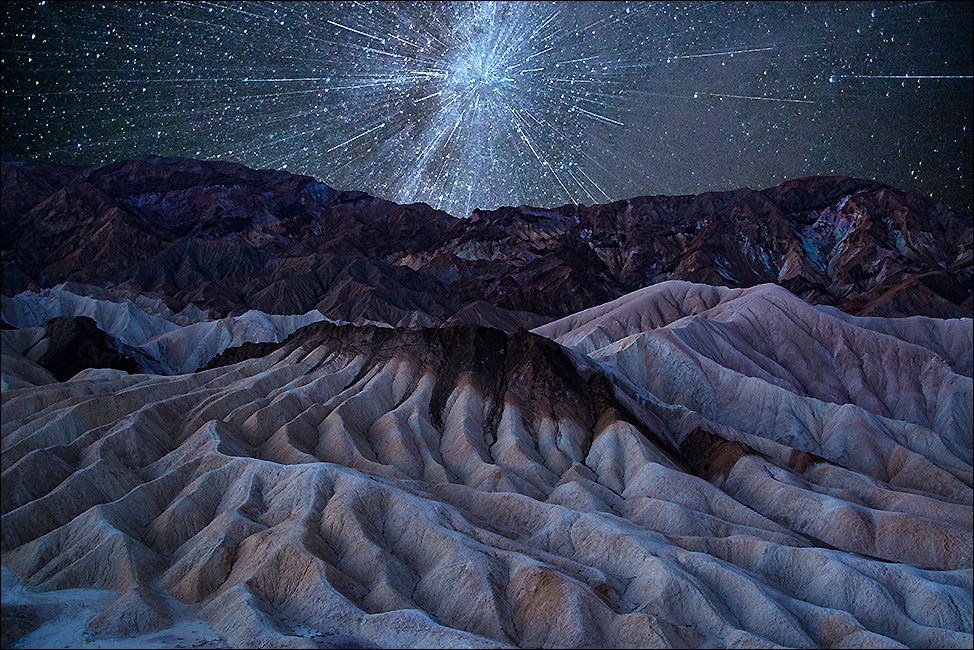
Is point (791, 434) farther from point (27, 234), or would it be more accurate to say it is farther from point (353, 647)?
point (27, 234)

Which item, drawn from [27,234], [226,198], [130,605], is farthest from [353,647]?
[226,198]

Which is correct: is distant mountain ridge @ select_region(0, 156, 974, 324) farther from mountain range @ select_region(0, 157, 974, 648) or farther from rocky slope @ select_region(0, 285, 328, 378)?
mountain range @ select_region(0, 157, 974, 648)

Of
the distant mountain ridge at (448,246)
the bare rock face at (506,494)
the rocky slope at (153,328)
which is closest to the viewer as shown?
the bare rock face at (506,494)

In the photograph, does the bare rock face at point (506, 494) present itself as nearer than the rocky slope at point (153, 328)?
Yes

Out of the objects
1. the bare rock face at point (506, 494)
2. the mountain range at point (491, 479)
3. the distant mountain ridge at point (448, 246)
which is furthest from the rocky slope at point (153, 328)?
the bare rock face at point (506, 494)

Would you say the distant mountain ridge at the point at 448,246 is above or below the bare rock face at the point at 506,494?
above

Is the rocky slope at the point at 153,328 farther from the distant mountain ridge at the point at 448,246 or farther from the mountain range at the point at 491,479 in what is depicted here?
the distant mountain ridge at the point at 448,246

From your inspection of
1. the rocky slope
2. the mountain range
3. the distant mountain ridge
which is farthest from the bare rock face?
the distant mountain ridge

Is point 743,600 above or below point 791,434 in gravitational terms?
below
